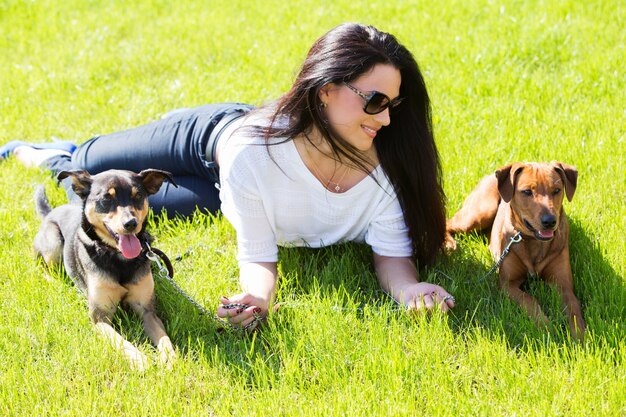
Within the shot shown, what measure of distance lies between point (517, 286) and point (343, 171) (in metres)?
1.25

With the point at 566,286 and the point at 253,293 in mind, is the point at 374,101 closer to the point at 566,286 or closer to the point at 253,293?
the point at 253,293

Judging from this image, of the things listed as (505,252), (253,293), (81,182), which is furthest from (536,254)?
(81,182)

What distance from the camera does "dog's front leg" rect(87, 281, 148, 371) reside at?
13.5 feet

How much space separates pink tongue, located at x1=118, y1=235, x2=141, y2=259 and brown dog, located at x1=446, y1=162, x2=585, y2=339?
2.12 meters

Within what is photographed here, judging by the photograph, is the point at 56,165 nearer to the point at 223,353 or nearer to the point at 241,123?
the point at 241,123

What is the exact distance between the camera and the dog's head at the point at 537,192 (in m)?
4.45

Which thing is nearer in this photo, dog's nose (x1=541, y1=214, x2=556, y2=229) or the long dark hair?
the long dark hair

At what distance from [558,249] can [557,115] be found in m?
2.17

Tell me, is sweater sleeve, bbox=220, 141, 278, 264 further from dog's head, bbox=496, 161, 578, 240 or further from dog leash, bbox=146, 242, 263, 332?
dog's head, bbox=496, 161, 578, 240

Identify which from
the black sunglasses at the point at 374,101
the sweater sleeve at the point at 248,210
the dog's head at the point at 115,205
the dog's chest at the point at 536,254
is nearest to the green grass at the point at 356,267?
the dog's chest at the point at 536,254

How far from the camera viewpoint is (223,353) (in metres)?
4.05

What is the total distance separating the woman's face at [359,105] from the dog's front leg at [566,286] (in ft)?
4.45

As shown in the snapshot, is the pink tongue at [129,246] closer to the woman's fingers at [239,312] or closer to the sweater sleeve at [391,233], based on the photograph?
the woman's fingers at [239,312]

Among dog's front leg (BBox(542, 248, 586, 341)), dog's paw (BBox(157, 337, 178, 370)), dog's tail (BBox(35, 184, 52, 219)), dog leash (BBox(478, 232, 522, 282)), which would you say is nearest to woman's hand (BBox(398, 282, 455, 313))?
dog leash (BBox(478, 232, 522, 282))
